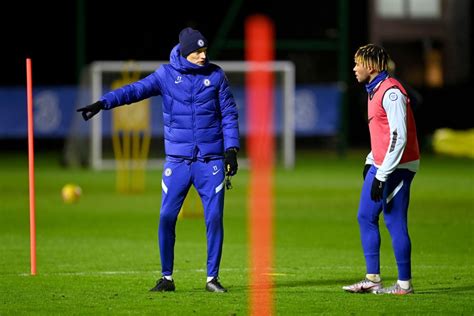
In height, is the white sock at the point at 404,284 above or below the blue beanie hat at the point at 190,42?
below

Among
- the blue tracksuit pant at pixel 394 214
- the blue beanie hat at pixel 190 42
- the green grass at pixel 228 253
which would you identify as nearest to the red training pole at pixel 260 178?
the green grass at pixel 228 253

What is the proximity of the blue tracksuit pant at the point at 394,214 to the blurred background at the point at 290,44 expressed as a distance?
21914 millimetres

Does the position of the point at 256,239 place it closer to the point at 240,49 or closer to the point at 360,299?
the point at 360,299

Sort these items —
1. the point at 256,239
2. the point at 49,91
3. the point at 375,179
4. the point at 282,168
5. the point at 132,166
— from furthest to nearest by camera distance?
1. the point at 49,91
2. the point at 282,168
3. the point at 132,166
4. the point at 256,239
5. the point at 375,179

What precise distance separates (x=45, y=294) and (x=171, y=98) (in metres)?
2.00

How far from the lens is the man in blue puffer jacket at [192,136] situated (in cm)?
1105

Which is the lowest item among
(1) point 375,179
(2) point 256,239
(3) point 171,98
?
(2) point 256,239

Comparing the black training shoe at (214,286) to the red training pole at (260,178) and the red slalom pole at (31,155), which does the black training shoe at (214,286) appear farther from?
the red slalom pole at (31,155)

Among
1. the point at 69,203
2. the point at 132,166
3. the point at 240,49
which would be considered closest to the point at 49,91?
the point at 240,49

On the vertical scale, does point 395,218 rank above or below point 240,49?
below

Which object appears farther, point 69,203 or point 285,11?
point 285,11

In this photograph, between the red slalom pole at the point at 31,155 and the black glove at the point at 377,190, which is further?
the red slalom pole at the point at 31,155

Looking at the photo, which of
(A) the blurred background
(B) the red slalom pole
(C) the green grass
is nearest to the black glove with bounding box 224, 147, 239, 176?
(C) the green grass

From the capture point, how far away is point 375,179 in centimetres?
1059
